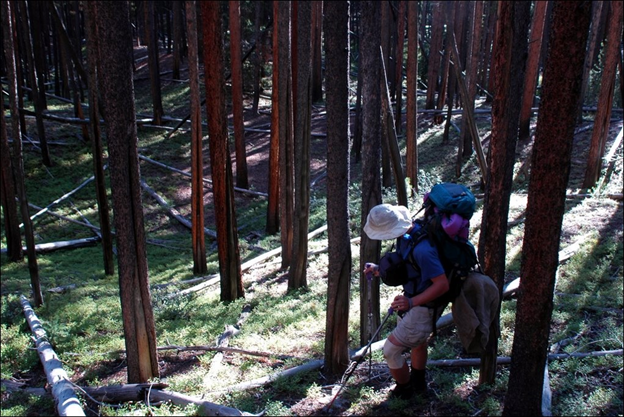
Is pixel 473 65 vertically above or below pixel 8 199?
above

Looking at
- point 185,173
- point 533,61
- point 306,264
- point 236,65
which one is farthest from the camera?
point 185,173

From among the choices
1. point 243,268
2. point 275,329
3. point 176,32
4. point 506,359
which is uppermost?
point 176,32

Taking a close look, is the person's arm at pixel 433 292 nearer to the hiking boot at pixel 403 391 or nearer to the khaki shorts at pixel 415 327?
the khaki shorts at pixel 415 327

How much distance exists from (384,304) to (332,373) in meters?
2.60

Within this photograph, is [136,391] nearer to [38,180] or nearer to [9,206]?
[9,206]

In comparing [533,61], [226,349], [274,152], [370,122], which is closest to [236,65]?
[274,152]

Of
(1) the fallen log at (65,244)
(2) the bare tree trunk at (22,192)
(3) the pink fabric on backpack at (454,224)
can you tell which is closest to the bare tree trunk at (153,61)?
(1) the fallen log at (65,244)

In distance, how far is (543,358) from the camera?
3.60m

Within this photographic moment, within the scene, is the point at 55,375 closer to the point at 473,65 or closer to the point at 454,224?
the point at 454,224

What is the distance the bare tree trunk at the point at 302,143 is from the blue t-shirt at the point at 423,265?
15.2 feet

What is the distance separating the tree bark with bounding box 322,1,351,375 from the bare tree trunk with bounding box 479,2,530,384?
1.30 meters

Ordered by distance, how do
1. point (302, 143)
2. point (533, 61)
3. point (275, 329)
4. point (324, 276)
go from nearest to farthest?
point (275, 329)
point (302, 143)
point (324, 276)
point (533, 61)

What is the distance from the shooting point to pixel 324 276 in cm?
995

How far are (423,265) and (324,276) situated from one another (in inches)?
240
